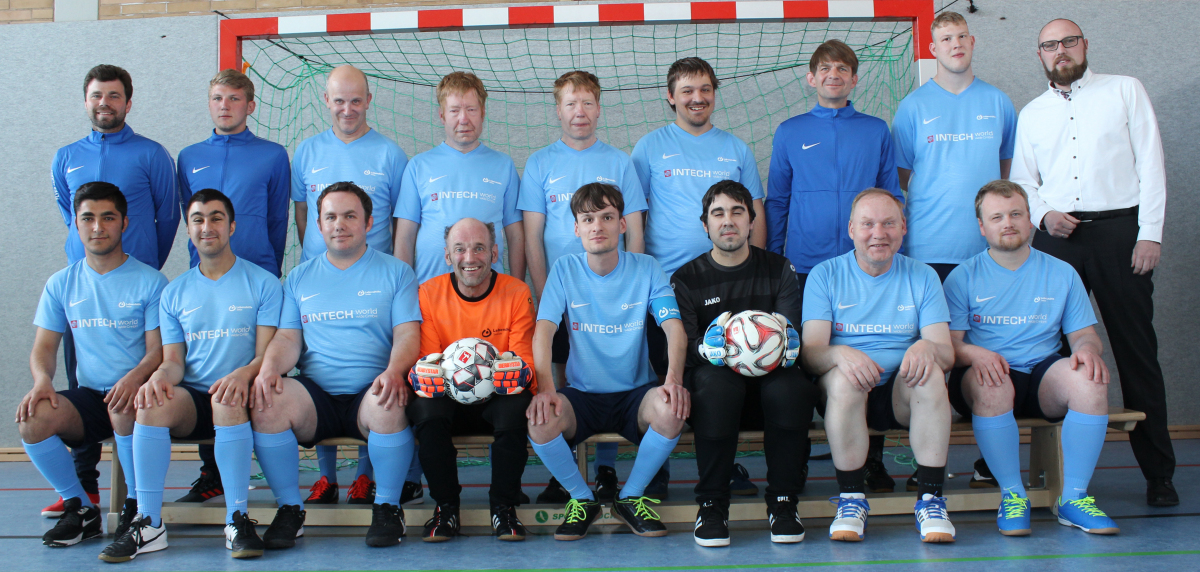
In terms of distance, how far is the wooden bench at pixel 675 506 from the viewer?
2932mm

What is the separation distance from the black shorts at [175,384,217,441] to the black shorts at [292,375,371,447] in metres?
0.38

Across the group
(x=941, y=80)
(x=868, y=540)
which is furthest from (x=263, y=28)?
(x=868, y=540)

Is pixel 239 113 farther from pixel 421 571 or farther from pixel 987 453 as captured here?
pixel 987 453

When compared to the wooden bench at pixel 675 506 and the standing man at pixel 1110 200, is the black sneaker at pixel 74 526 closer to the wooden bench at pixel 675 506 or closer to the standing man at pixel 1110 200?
the wooden bench at pixel 675 506

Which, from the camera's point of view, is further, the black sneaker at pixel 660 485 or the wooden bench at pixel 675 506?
the black sneaker at pixel 660 485

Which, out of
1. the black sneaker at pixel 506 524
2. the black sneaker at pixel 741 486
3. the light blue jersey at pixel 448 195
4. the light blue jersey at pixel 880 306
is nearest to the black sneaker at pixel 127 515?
the black sneaker at pixel 506 524

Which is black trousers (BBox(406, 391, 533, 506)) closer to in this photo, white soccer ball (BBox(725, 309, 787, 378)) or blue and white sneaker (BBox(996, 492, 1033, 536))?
white soccer ball (BBox(725, 309, 787, 378))

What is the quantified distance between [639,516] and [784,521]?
53 cm

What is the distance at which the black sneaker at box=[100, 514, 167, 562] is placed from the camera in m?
2.57

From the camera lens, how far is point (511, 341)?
307cm

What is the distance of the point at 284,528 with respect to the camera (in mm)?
2719

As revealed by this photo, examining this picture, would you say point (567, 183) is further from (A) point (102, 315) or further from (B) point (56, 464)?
(B) point (56, 464)

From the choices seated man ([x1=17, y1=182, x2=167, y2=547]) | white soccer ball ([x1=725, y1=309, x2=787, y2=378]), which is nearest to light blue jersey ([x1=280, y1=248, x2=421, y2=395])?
seated man ([x1=17, y1=182, x2=167, y2=547])

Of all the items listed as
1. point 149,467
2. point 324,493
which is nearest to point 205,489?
point 324,493
